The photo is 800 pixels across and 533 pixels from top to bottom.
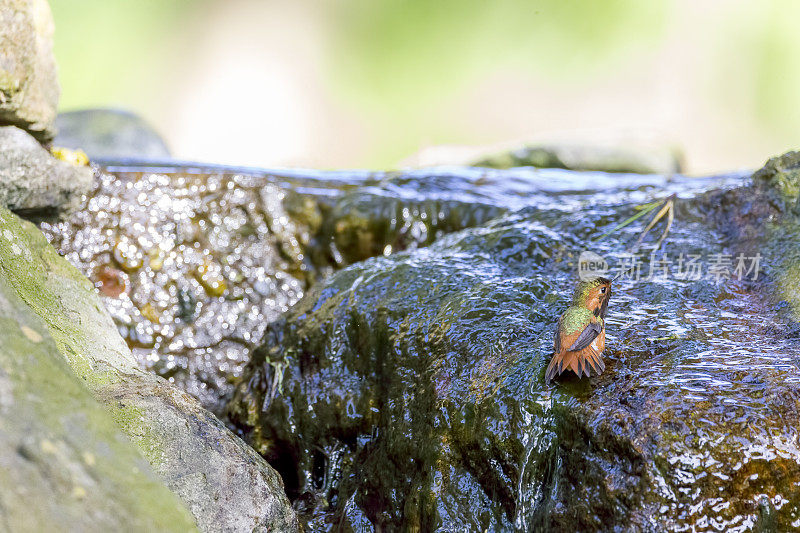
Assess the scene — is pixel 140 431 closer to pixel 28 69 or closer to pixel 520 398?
pixel 520 398

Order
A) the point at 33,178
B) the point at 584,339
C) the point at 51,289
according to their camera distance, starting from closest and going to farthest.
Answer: the point at 584,339, the point at 51,289, the point at 33,178

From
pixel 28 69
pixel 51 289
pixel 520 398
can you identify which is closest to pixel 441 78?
pixel 28 69

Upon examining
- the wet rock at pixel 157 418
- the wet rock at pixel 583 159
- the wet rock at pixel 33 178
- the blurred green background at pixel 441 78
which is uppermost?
the blurred green background at pixel 441 78

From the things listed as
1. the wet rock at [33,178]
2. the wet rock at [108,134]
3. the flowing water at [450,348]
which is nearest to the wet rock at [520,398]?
the flowing water at [450,348]

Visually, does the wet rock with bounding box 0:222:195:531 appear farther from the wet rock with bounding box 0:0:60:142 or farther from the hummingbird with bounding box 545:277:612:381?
the wet rock with bounding box 0:0:60:142

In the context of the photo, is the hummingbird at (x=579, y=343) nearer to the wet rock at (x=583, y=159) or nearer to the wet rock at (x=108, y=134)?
the wet rock at (x=108, y=134)

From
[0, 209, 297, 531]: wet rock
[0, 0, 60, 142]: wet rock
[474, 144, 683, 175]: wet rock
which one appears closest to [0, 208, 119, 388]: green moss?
[0, 209, 297, 531]: wet rock
